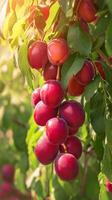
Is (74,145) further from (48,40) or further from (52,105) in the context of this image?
(48,40)

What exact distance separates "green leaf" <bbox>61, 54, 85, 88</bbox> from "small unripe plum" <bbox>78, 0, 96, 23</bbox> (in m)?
0.07

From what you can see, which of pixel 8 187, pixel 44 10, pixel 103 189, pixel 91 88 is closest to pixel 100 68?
pixel 91 88

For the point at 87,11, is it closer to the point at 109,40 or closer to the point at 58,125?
the point at 109,40

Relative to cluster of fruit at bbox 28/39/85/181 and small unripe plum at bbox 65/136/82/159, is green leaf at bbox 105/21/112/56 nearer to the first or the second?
cluster of fruit at bbox 28/39/85/181

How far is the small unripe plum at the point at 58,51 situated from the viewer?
1070 millimetres

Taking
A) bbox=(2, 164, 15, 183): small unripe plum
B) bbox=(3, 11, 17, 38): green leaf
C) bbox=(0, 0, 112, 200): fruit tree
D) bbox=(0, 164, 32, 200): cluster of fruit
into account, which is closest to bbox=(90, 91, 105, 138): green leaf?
bbox=(0, 0, 112, 200): fruit tree

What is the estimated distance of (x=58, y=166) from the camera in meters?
1.19

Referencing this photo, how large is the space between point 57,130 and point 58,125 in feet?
0.05

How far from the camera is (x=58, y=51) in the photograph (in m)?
1.06

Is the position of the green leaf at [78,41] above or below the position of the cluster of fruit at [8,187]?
above

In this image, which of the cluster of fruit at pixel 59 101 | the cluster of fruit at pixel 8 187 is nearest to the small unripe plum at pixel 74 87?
the cluster of fruit at pixel 59 101

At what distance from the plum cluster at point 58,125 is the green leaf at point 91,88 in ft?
0.10

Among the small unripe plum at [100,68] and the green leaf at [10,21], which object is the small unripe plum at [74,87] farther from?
the green leaf at [10,21]

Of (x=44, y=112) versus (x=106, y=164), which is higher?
(x=44, y=112)
